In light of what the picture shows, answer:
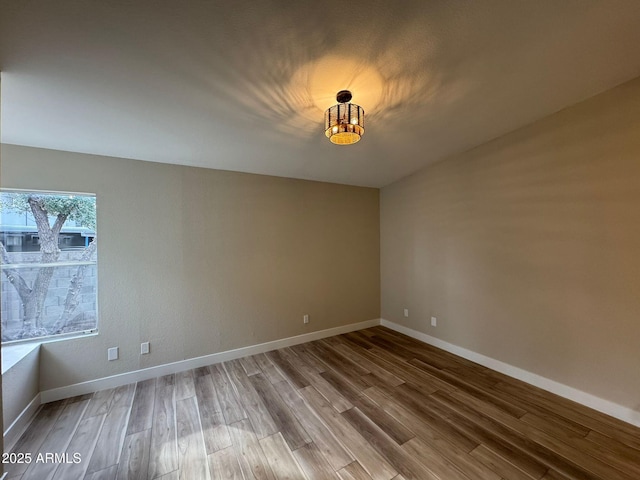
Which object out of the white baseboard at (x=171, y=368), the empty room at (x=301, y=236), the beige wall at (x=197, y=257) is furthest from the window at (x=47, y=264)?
the white baseboard at (x=171, y=368)

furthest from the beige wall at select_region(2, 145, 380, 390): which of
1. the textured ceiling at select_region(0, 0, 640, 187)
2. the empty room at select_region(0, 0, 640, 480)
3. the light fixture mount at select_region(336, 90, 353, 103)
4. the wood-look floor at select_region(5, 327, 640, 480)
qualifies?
the light fixture mount at select_region(336, 90, 353, 103)

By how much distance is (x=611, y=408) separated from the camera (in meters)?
2.13

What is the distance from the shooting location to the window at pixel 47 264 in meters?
2.27

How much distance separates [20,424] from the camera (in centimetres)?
197

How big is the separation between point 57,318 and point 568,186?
523 cm

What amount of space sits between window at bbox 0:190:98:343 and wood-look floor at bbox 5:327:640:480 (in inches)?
31.4

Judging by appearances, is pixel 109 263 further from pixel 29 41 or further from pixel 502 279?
pixel 502 279

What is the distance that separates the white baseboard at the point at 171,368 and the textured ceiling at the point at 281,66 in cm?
238

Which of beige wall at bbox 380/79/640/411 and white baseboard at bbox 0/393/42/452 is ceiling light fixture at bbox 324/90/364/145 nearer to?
beige wall at bbox 380/79/640/411

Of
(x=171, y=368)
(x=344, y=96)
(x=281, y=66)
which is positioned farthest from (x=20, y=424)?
(x=344, y=96)

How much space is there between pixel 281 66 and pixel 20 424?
3.46 meters

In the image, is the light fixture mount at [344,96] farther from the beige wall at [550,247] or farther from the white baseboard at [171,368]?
the white baseboard at [171,368]

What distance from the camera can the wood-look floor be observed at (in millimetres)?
1638

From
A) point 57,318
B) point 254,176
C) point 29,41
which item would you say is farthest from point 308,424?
point 29,41
